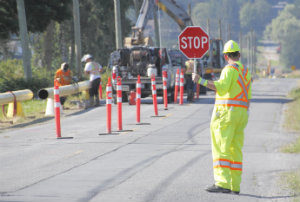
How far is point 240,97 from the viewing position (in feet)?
28.4

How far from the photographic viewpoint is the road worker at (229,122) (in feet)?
28.0

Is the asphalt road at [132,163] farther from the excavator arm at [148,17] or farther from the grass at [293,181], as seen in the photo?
the excavator arm at [148,17]

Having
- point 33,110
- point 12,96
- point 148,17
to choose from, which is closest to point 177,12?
point 148,17

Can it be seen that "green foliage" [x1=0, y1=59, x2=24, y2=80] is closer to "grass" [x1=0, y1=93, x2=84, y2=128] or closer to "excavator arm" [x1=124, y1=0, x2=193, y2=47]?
"grass" [x1=0, y1=93, x2=84, y2=128]

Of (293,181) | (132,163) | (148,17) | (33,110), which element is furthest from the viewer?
(148,17)

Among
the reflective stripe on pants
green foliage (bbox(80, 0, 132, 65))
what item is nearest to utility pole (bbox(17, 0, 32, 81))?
green foliage (bbox(80, 0, 132, 65))

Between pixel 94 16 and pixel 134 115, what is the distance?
120 feet

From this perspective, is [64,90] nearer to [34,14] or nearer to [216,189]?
[34,14]

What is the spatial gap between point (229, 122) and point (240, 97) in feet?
1.19

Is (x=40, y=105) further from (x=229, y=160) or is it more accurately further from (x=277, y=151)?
(x=229, y=160)

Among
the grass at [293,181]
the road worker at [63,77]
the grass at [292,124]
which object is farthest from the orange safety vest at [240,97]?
the road worker at [63,77]

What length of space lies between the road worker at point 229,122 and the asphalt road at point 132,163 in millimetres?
230

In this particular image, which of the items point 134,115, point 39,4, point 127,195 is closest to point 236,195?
point 127,195

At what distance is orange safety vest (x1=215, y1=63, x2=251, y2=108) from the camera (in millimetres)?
8609
